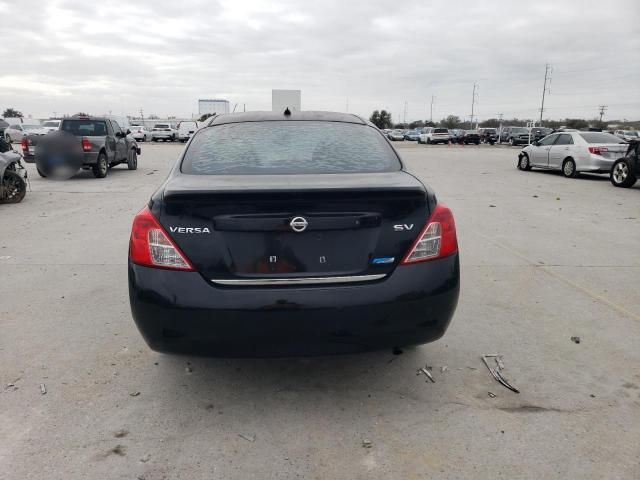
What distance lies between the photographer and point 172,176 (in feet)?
10.4

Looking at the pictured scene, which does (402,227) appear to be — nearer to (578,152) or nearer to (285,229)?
(285,229)

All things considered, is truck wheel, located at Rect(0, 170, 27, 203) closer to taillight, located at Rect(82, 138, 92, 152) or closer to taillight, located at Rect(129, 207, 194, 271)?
taillight, located at Rect(82, 138, 92, 152)

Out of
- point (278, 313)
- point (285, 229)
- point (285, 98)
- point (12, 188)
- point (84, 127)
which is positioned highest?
point (285, 98)

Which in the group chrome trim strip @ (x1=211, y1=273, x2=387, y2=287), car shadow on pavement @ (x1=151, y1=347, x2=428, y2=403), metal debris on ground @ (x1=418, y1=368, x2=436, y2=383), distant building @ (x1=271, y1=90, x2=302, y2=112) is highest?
distant building @ (x1=271, y1=90, x2=302, y2=112)

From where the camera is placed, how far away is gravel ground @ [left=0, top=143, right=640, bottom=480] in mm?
2543

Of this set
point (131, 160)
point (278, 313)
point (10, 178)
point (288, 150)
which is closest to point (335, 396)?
point (278, 313)

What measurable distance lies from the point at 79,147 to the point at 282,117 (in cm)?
1260

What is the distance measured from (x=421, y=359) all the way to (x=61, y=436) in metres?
2.26

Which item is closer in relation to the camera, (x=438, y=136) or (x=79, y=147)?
(x=79, y=147)

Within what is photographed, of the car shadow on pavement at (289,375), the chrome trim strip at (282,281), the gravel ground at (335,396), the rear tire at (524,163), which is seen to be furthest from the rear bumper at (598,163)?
the chrome trim strip at (282,281)

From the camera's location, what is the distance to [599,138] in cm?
1584

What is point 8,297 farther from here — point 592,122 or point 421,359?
point 592,122

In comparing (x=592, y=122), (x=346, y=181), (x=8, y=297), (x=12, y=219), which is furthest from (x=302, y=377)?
(x=592, y=122)

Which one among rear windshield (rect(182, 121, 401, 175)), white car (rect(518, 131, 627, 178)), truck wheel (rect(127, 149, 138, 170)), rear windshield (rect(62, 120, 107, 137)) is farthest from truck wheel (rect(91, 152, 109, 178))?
white car (rect(518, 131, 627, 178))
